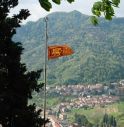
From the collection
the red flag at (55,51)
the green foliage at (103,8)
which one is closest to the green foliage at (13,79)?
the red flag at (55,51)

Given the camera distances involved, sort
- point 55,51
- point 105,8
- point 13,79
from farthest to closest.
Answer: point 55,51, point 13,79, point 105,8

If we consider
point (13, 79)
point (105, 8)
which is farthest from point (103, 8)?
point (13, 79)

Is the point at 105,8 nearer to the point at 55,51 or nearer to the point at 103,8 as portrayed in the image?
the point at 103,8

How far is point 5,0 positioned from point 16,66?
370cm

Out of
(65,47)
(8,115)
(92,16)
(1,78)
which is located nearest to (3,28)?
(1,78)

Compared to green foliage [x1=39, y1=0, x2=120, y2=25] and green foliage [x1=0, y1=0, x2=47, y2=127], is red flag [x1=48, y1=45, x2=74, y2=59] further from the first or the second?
green foliage [x1=39, y1=0, x2=120, y2=25]

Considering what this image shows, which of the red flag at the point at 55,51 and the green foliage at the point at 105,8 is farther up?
the red flag at the point at 55,51

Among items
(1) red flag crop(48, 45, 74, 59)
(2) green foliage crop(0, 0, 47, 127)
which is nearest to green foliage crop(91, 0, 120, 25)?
(2) green foliage crop(0, 0, 47, 127)

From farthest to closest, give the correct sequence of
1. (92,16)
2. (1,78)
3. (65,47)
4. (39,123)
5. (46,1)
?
(65,47) < (39,123) < (1,78) < (92,16) < (46,1)

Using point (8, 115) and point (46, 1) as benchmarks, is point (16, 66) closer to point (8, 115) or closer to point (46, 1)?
point (8, 115)

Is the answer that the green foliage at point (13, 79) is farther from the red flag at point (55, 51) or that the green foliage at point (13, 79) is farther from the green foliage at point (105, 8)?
the green foliage at point (105, 8)

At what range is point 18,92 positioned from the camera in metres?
26.5

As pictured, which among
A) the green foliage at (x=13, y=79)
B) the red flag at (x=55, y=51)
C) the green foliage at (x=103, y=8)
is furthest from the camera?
the red flag at (x=55, y=51)

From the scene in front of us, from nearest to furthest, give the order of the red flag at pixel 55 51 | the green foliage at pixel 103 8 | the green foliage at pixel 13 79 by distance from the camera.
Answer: the green foliage at pixel 103 8
the green foliage at pixel 13 79
the red flag at pixel 55 51
